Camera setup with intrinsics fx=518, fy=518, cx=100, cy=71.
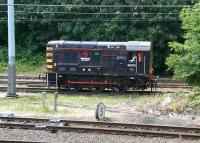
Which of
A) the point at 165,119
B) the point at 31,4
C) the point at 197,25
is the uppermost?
the point at 31,4

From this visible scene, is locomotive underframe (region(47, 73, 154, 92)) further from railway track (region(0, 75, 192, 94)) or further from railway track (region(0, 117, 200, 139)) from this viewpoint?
railway track (region(0, 117, 200, 139))

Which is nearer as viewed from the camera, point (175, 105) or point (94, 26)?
point (175, 105)

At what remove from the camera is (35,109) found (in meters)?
22.0

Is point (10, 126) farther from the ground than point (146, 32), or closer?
closer

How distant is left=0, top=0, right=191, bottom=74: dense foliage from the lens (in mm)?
43906

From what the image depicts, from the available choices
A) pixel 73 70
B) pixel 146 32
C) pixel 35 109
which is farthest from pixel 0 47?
pixel 35 109

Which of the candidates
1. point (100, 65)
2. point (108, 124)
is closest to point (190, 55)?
point (108, 124)

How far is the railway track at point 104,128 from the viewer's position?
15672mm

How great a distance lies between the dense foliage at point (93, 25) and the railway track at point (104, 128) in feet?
86.9

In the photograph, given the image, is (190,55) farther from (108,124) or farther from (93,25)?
(93,25)

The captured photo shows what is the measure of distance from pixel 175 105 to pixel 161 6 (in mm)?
23090

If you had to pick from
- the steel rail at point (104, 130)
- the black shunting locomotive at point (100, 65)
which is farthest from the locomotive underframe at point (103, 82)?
the steel rail at point (104, 130)

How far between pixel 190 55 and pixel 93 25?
83.9 feet

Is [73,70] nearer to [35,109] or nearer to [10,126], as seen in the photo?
[35,109]
